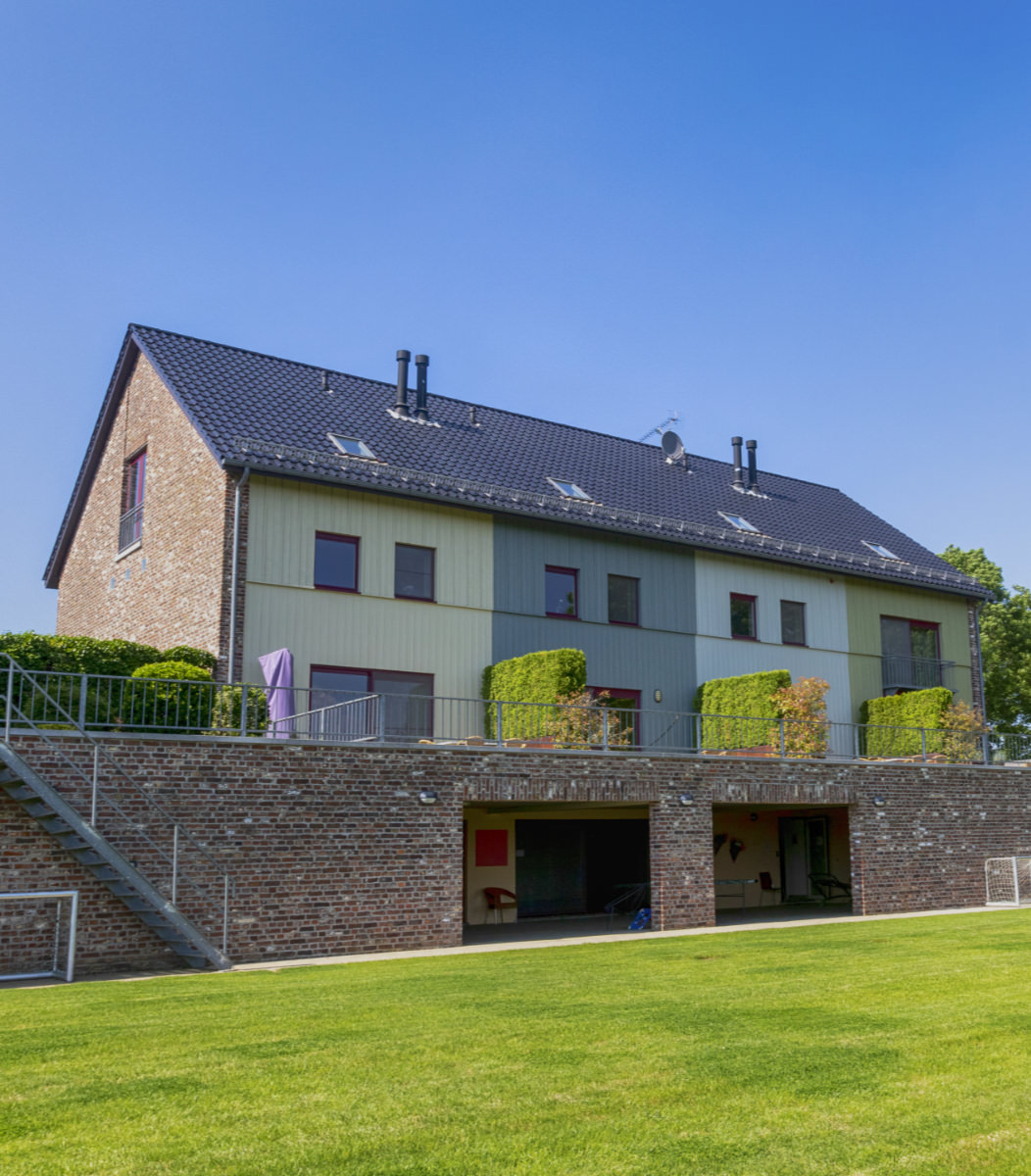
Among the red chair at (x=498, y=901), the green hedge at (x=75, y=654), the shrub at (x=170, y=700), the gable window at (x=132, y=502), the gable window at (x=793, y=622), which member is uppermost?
the gable window at (x=132, y=502)

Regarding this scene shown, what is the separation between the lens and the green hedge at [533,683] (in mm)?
19094

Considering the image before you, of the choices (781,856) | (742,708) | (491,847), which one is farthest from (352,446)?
(781,856)

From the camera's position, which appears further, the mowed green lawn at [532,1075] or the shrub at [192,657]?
the shrub at [192,657]

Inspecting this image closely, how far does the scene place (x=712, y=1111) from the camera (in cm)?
612

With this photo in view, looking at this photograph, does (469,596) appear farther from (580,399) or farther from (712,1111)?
(712,1111)

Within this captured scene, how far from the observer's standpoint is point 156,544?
68.7 feet

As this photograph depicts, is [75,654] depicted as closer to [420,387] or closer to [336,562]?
[336,562]

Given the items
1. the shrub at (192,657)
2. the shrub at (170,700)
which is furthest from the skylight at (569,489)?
the shrub at (170,700)

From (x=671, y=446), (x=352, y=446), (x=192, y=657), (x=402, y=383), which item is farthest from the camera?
(x=671, y=446)

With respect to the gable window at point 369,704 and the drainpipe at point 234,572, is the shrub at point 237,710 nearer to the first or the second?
the gable window at point 369,704

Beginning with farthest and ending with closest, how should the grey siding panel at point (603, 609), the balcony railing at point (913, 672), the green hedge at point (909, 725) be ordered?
the balcony railing at point (913, 672)
the green hedge at point (909, 725)
the grey siding panel at point (603, 609)

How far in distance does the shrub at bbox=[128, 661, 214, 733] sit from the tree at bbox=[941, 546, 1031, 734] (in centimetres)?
3106

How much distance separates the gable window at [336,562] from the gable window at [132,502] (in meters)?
4.36

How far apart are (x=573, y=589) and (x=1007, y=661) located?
78.6 feet
